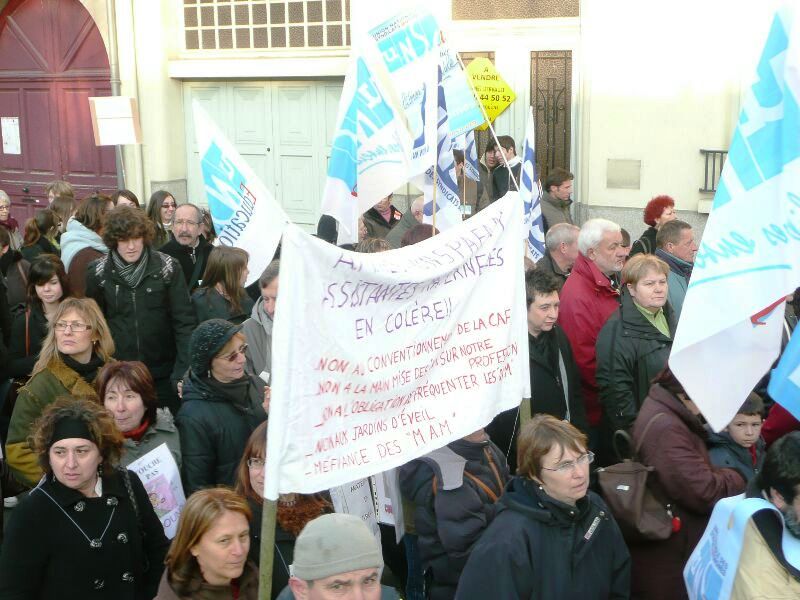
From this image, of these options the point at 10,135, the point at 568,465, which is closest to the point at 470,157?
the point at 568,465

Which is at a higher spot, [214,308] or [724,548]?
[214,308]

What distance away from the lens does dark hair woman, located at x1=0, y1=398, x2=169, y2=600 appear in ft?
11.8

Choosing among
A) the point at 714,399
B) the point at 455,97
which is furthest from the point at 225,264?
the point at 714,399

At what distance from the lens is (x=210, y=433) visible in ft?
14.5

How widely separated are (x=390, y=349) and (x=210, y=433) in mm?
1187

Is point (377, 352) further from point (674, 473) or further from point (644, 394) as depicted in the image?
point (644, 394)

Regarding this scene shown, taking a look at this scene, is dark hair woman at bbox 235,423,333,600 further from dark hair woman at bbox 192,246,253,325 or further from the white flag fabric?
dark hair woman at bbox 192,246,253,325

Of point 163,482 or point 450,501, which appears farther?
point 163,482

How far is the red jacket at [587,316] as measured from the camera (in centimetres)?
591

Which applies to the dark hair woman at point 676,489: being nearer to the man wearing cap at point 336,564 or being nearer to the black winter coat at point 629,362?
the black winter coat at point 629,362

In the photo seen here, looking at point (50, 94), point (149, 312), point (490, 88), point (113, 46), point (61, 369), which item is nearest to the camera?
point (61, 369)

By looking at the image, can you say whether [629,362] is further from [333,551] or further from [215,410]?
[333,551]

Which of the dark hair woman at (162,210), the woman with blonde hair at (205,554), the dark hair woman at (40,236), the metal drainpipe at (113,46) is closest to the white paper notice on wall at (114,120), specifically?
the dark hair woman at (162,210)

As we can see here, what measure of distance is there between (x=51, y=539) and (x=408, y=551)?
1.43 meters
